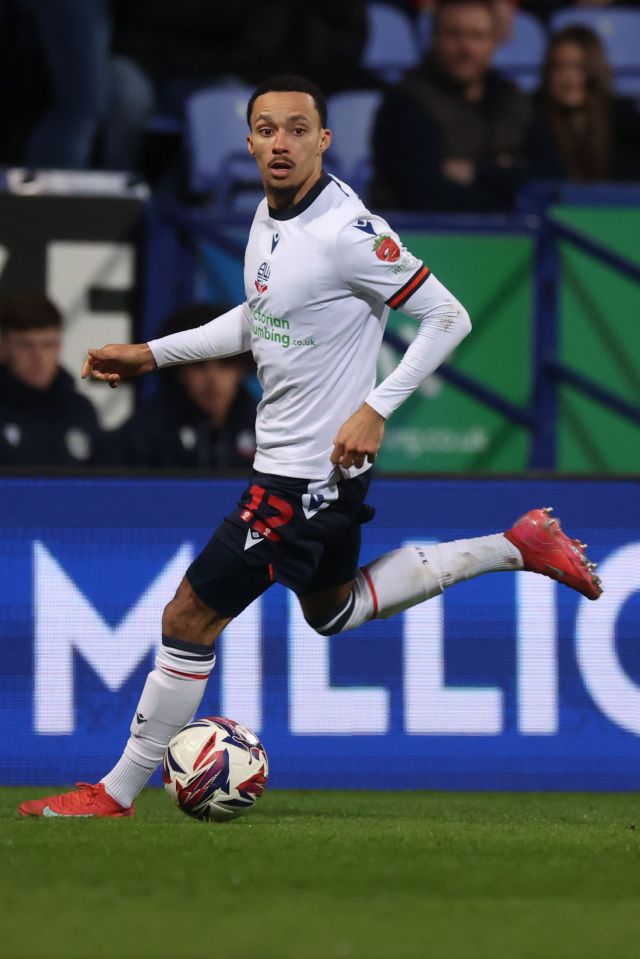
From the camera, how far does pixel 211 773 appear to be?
5773 mm

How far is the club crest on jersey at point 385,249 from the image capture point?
556 cm

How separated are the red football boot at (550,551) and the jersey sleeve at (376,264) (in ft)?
3.17

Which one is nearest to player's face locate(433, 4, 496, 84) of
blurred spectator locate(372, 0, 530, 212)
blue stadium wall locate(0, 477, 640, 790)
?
blurred spectator locate(372, 0, 530, 212)

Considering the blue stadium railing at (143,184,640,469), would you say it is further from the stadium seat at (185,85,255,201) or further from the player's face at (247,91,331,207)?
the player's face at (247,91,331,207)

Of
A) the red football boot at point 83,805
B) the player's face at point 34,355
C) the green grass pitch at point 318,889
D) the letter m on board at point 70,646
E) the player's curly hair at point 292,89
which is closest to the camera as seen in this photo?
the green grass pitch at point 318,889

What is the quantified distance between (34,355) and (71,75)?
302 cm

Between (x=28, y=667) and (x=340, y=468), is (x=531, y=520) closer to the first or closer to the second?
(x=340, y=468)

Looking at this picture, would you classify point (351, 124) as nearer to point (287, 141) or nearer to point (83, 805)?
point (287, 141)

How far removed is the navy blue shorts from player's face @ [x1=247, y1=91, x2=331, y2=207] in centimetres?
86

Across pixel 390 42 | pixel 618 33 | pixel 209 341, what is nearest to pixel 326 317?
pixel 209 341

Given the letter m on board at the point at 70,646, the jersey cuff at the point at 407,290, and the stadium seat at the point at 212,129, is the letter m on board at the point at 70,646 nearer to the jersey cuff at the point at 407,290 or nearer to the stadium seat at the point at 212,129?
the jersey cuff at the point at 407,290

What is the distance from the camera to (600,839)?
5.46 metres

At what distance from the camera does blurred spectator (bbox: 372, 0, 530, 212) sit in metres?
10.2

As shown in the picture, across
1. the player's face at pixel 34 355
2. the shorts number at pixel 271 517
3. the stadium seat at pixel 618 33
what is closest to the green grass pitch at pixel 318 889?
the shorts number at pixel 271 517
